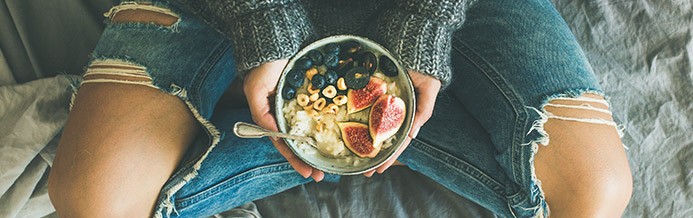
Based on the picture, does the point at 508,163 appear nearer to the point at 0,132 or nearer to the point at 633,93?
the point at 633,93

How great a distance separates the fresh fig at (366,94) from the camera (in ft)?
2.97

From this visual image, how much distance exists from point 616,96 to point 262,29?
1.33 meters

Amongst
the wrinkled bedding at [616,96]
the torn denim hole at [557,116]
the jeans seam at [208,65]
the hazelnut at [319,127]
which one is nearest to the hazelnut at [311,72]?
the hazelnut at [319,127]

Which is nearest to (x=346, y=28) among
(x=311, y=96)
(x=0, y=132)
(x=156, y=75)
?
(x=311, y=96)

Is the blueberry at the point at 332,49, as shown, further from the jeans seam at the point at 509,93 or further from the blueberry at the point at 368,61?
the jeans seam at the point at 509,93

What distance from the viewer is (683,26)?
1.53 meters

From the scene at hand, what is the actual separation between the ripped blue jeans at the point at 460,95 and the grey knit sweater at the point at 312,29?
147mm

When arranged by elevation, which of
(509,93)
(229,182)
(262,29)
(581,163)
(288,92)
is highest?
(262,29)

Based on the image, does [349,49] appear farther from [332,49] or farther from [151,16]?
[151,16]

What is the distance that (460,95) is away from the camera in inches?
48.9

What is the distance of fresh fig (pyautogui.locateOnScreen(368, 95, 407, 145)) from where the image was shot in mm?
879

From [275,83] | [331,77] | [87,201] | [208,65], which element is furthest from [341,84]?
[87,201]

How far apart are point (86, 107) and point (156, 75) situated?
7.7 inches

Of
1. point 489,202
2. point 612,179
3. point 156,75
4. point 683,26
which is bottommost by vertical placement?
point 489,202
